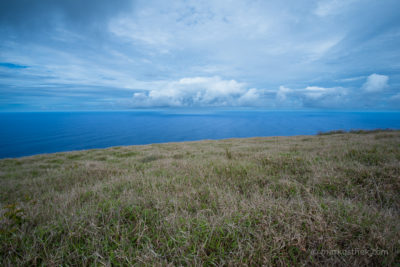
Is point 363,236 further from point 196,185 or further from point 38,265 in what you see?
point 38,265

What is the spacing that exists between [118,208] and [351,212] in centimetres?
412

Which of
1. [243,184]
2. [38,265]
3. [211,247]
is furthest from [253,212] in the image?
[38,265]

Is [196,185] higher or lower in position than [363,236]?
lower

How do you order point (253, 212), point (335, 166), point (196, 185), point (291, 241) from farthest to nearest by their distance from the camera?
point (335, 166) → point (196, 185) → point (253, 212) → point (291, 241)

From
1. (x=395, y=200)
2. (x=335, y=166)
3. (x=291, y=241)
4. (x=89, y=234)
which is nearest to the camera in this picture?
(x=291, y=241)

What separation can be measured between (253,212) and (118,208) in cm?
253

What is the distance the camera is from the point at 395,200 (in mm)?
3426

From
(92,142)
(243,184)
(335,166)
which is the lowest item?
(92,142)

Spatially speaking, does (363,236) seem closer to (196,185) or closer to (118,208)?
(196,185)

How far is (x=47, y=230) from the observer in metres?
2.52

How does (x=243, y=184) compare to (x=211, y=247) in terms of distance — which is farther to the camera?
(x=243, y=184)

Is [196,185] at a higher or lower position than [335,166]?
lower

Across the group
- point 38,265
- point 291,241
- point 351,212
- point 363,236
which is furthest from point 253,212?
point 38,265

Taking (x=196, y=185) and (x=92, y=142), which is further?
(x=92, y=142)
